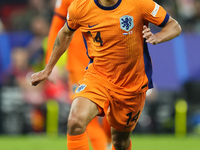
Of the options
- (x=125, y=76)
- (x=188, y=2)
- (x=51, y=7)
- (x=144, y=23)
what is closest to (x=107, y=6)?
(x=144, y=23)

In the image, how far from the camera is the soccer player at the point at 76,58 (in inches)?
223

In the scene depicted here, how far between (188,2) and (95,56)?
8.25 m

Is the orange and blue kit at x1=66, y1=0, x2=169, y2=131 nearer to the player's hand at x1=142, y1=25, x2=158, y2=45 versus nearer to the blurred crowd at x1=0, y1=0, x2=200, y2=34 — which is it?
the player's hand at x1=142, y1=25, x2=158, y2=45

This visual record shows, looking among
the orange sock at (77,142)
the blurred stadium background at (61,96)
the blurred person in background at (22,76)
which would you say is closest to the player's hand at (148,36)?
the orange sock at (77,142)

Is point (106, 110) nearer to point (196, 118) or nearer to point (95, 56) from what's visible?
point (95, 56)

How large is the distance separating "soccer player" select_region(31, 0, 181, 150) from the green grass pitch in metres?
3.54

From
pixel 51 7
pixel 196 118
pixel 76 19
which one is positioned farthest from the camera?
pixel 51 7

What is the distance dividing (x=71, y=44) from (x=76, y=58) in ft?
0.66

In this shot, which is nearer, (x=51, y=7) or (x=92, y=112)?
(x=92, y=112)

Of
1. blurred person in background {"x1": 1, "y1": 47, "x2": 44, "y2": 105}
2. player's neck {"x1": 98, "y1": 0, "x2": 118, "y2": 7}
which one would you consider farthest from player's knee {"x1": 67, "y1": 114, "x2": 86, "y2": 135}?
blurred person in background {"x1": 1, "y1": 47, "x2": 44, "y2": 105}

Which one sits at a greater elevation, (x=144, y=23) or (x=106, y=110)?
(x=144, y=23)

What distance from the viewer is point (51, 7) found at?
37.9 feet

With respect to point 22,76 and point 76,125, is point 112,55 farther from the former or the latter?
point 22,76

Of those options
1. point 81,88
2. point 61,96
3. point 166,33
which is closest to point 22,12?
point 61,96
